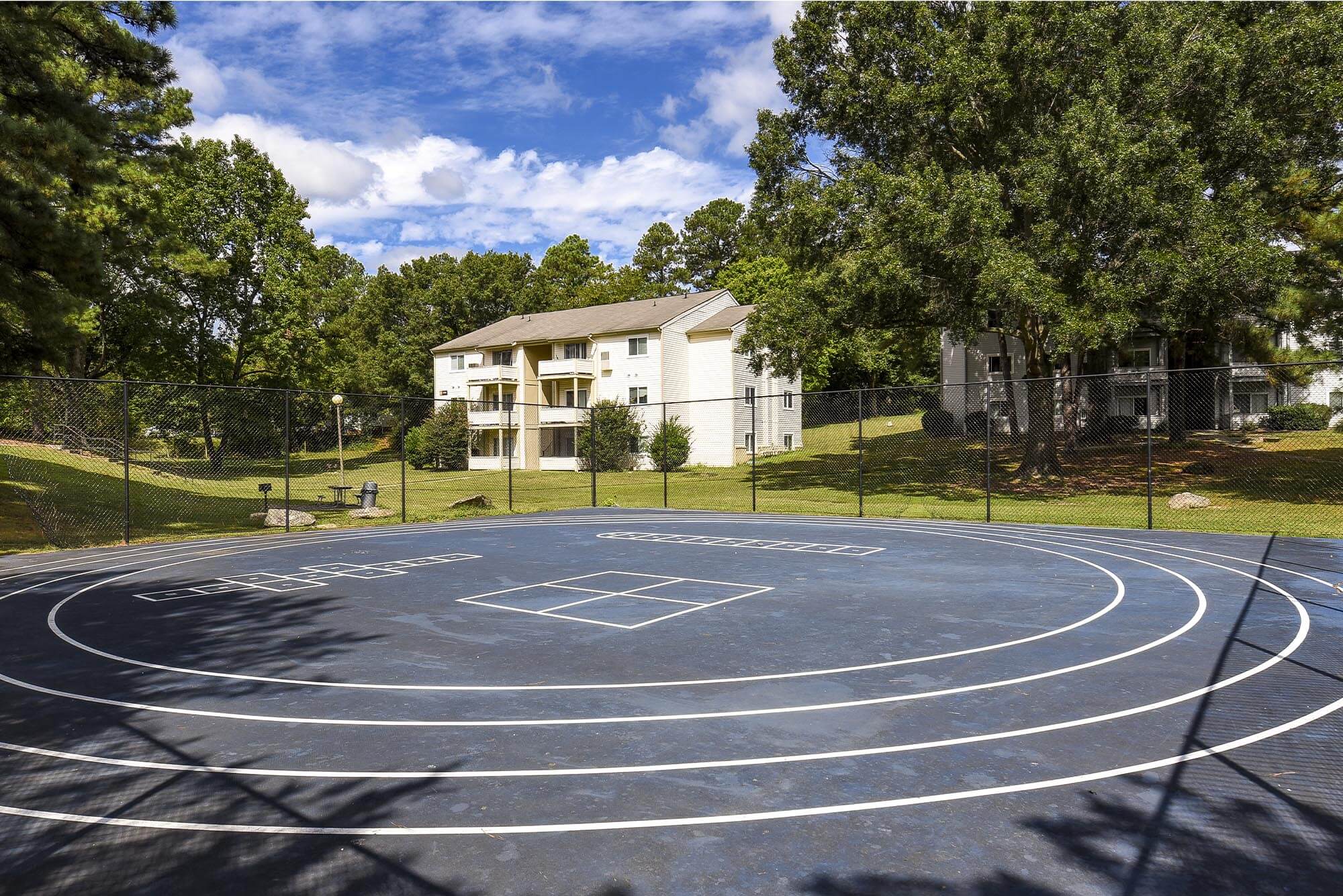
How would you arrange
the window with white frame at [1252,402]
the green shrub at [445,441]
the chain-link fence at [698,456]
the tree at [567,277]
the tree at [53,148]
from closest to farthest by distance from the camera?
the tree at [53,148], the chain-link fence at [698,456], the window with white frame at [1252,402], the green shrub at [445,441], the tree at [567,277]

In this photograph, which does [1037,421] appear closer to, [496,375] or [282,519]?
[282,519]

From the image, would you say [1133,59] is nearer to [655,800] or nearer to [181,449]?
[655,800]

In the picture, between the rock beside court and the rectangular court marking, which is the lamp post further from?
the rectangular court marking

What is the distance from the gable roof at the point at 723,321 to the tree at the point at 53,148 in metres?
27.4

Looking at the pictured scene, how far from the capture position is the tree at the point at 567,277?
66.9 m

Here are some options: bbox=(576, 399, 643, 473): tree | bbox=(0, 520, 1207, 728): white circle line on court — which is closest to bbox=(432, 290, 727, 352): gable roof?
bbox=(576, 399, 643, 473): tree

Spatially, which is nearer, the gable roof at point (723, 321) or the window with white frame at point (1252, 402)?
the window with white frame at point (1252, 402)

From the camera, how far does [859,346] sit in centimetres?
2745

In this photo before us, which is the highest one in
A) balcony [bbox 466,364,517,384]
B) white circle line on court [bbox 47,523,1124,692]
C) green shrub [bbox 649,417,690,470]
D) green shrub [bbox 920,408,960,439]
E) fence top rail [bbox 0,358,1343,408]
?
balcony [bbox 466,364,517,384]

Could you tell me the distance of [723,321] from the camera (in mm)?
43062

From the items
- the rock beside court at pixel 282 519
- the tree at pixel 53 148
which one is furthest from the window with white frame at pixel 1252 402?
the tree at pixel 53 148

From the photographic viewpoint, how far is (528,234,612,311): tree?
66875mm

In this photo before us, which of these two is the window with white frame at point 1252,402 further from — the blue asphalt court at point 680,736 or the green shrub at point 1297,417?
the blue asphalt court at point 680,736

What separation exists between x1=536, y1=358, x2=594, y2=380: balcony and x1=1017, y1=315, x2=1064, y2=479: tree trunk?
24.1 metres
